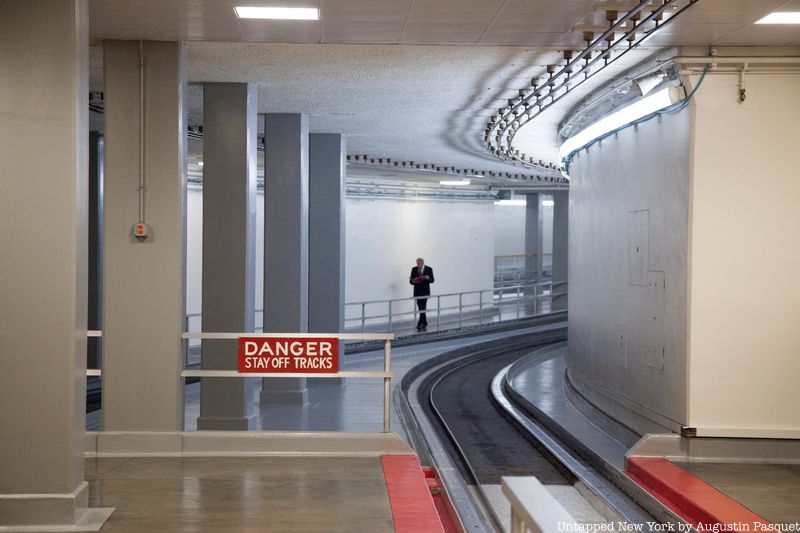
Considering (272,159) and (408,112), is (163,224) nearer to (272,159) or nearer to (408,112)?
(272,159)

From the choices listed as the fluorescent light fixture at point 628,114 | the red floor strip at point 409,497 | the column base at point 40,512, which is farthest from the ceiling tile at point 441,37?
the column base at point 40,512

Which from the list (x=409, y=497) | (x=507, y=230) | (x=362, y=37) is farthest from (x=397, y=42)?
(x=507, y=230)

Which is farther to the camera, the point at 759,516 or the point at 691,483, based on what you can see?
the point at 691,483

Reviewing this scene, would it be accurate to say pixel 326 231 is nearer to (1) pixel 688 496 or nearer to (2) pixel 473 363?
(2) pixel 473 363

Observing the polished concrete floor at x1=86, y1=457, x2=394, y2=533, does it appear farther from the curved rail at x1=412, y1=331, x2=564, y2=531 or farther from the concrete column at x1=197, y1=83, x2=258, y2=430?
the concrete column at x1=197, y1=83, x2=258, y2=430

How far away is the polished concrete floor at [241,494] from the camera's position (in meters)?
5.40

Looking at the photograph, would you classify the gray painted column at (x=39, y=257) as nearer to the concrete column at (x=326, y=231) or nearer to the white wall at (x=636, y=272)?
the white wall at (x=636, y=272)

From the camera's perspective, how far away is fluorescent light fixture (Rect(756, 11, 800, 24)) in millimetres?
6526

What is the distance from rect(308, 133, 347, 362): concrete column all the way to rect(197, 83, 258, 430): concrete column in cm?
402

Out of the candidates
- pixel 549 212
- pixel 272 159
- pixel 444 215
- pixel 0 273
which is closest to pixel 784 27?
pixel 0 273

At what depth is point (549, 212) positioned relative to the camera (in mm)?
34875

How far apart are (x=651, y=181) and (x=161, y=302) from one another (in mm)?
4661

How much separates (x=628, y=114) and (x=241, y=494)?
5.50m

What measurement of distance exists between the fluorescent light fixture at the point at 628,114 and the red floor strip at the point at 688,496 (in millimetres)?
3055
